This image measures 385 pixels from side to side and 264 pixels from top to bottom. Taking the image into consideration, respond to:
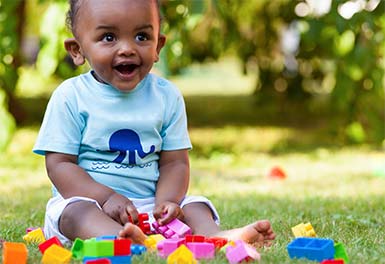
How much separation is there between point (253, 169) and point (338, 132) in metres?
1.49

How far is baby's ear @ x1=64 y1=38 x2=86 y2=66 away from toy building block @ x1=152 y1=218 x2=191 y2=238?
61 cm

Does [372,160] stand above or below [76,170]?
below

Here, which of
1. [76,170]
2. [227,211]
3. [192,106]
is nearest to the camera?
[76,170]

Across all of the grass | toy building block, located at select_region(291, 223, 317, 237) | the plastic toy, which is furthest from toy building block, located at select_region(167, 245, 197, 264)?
the plastic toy

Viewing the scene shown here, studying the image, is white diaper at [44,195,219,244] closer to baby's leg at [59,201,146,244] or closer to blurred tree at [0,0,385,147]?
baby's leg at [59,201,146,244]

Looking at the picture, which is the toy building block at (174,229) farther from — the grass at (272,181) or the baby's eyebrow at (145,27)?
the baby's eyebrow at (145,27)

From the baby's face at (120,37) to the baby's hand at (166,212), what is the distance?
1.31 ft

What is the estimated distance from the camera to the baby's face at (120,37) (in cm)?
265

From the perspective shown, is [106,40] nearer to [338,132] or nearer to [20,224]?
[20,224]

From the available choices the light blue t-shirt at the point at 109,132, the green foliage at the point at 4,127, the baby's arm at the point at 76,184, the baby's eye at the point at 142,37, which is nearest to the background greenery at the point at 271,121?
the green foliage at the point at 4,127

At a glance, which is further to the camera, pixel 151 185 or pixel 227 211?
pixel 227 211

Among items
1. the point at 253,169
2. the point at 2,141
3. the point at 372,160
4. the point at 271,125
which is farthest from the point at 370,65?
the point at 2,141

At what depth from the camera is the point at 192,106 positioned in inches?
351

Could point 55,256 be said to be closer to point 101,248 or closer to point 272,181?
point 101,248
